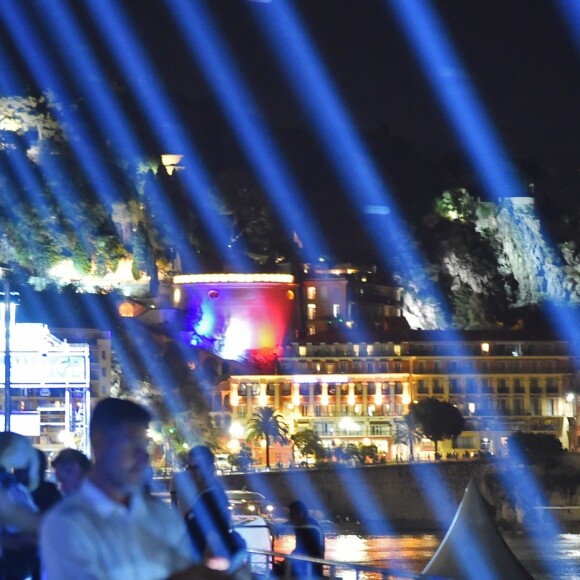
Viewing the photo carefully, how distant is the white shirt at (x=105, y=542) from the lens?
3.90 m

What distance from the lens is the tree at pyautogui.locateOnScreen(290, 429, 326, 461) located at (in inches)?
2776

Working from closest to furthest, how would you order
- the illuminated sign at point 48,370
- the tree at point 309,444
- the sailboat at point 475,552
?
the sailboat at point 475,552 < the illuminated sign at point 48,370 < the tree at point 309,444

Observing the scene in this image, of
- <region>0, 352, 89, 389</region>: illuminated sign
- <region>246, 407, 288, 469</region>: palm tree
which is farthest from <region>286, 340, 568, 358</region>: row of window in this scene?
<region>0, 352, 89, 389</region>: illuminated sign

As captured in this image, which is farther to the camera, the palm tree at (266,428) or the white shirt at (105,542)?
the palm tree at (266,428)

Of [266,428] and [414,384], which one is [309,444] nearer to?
[266,428]

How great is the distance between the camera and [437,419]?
2827 inches

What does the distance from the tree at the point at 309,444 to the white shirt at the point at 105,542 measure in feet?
217

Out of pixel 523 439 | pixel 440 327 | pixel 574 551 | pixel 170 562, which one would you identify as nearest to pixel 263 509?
pixel 574 551

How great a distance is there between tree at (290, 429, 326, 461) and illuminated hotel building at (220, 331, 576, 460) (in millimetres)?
3072

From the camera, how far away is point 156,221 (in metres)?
78.2

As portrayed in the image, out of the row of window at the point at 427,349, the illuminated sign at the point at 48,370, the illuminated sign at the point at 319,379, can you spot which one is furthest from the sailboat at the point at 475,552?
the row of window at the point at 427,349

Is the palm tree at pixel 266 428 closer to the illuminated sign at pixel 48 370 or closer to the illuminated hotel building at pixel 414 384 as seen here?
the illuminated hotel building at pixel 414 384

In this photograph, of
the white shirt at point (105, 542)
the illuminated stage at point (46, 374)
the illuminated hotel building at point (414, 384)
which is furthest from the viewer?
the illuminated hotel building at point (414, 384)

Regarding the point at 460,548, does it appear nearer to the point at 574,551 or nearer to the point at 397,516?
the point at 574,551
